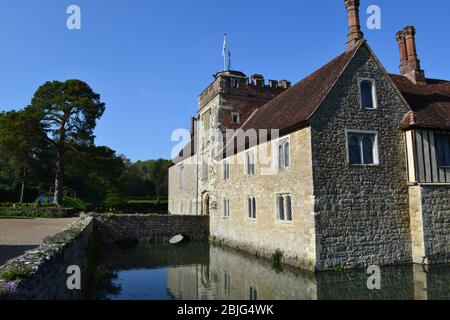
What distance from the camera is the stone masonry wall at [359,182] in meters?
12.1

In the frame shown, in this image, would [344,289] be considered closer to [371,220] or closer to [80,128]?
[371,220]

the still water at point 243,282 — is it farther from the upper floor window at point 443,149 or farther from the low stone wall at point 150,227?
the low stone wall at point 150,227

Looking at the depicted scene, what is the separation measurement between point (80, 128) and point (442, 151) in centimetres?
2587

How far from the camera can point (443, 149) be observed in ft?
44.2

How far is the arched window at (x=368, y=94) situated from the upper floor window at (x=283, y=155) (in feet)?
10.4

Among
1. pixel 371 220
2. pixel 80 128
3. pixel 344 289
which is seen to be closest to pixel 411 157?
pixel 371 220

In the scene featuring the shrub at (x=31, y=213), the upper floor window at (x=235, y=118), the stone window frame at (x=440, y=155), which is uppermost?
the upper floor window at (x=235, y=118)

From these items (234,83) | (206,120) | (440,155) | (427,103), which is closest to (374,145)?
(440,155)

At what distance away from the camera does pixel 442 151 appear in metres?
13.4

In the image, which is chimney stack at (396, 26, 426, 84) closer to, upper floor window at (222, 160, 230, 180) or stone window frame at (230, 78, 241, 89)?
stone window frame at (230, 78, 241, 89)

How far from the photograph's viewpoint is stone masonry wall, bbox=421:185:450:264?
12562 millimetres

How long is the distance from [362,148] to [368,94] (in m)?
2.06

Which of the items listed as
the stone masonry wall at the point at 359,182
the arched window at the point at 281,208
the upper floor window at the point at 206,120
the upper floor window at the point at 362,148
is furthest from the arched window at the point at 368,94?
the upper floor window at the point at 206,120

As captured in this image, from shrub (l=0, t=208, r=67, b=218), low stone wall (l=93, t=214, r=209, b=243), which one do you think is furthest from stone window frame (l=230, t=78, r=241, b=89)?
shrub (l=0, t=208, r=67, b=218)
